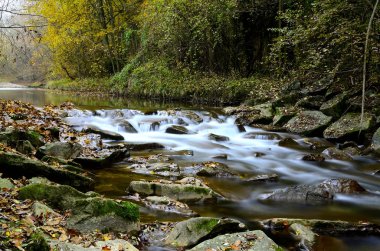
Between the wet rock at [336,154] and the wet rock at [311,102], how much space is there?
3471 millimetres

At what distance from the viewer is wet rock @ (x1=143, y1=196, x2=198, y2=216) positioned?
532cm

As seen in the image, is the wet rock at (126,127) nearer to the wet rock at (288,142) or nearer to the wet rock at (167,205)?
the wet rock at (288,142)

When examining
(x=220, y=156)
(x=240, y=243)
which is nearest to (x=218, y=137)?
(x=220, y=156)

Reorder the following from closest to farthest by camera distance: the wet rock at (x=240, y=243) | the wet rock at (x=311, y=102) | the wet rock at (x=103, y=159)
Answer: the wet rock at (x=240, y=243) → the wet rock at (x=103, y=159) → the wet rock at (x=311, y=102)

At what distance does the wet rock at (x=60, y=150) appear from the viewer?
23.5ft

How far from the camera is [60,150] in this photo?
7.52 meters

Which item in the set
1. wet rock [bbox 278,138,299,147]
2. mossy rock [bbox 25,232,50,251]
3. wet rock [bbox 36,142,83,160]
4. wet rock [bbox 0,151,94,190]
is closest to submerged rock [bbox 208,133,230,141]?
wet rock [bbox 278,138,299,147]

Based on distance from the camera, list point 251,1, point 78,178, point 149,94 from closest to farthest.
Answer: point 78,178 → point 251,1 → point 149,94

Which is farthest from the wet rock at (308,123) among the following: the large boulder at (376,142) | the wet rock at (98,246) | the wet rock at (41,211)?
the wet rock at (41,211)

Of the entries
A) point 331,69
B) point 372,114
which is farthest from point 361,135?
point 331,69

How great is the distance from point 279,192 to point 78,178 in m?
3.47

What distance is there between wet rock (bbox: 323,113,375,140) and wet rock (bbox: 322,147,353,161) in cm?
114

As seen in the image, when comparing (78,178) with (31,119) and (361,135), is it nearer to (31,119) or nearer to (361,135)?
(31,119)

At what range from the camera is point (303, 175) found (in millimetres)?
8016
